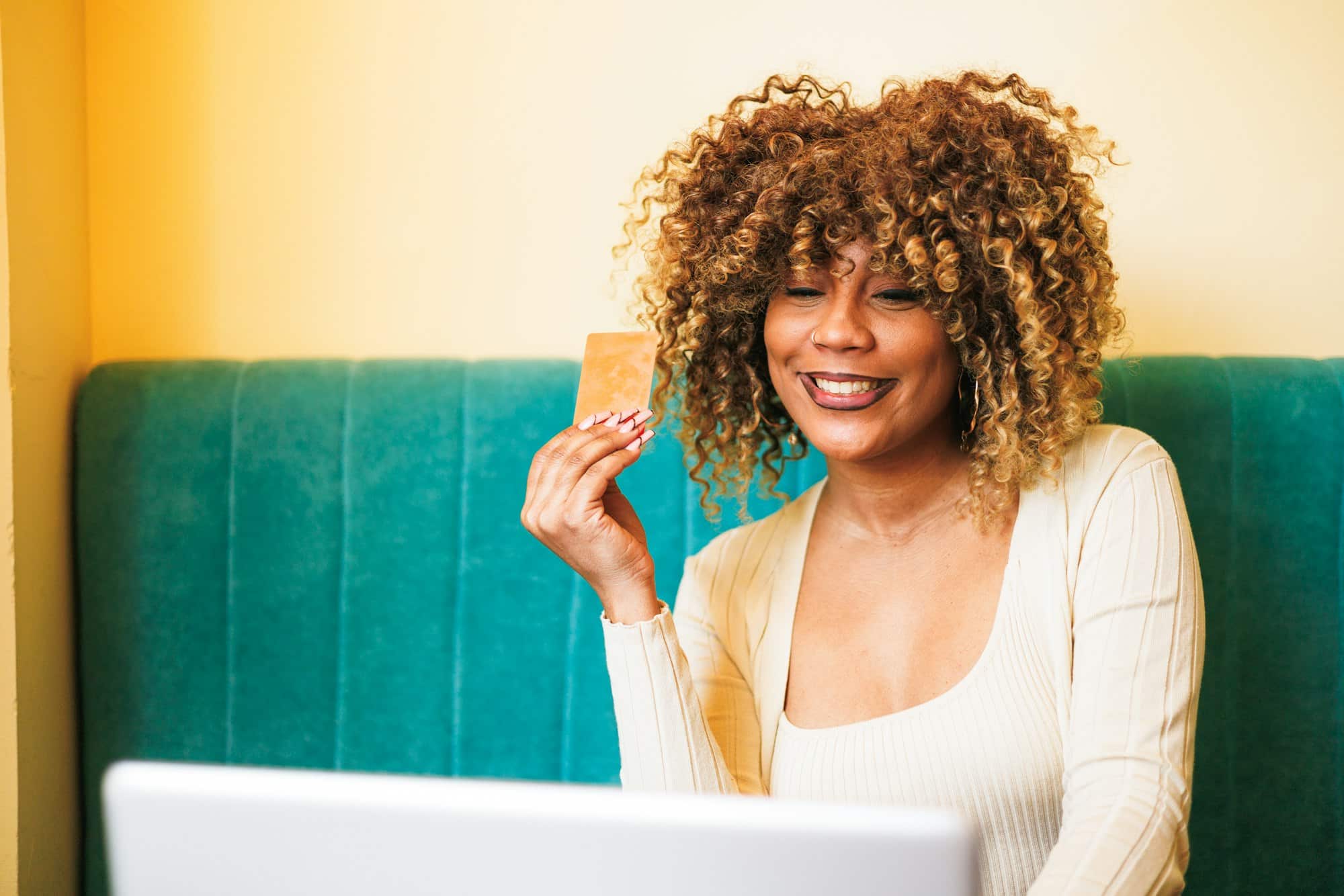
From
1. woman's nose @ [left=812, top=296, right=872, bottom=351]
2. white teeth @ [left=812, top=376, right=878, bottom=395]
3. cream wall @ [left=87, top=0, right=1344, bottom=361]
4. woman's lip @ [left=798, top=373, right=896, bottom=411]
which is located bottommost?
woman's lip @ [left=798, top=373, right=896, bottom=411]

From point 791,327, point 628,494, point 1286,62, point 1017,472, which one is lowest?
point 628,494

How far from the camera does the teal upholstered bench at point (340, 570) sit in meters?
1.62

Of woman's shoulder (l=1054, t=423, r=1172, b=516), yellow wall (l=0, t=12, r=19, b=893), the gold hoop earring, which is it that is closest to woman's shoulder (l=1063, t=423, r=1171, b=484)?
woman's shoulder (l=1054, t=423, r=1172, b=516)

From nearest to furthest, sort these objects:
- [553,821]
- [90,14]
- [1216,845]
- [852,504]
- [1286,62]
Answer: [553,821]
[852,504]
[1216,845]
[1286,62]
[90,14]

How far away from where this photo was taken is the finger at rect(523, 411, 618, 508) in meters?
1.21

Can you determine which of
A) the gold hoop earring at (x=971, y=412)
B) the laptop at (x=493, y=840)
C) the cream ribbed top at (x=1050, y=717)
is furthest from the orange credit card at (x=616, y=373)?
the laptop at (x=493, y=840)

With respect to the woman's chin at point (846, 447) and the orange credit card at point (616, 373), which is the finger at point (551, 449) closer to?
the orange credit card at point (616, 373)

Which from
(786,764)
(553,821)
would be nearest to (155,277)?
(786,764)

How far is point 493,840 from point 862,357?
752 mm

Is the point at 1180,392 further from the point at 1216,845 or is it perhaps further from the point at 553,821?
the point at 553,821

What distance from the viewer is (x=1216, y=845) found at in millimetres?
1518

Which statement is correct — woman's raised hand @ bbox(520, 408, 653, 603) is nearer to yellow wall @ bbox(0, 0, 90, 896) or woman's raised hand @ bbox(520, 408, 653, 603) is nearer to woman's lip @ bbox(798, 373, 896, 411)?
woman's lip @ bbox(798, 373, 896, 411)

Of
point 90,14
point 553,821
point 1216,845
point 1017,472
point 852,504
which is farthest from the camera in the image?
point 90,14

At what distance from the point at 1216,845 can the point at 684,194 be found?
1.16m
